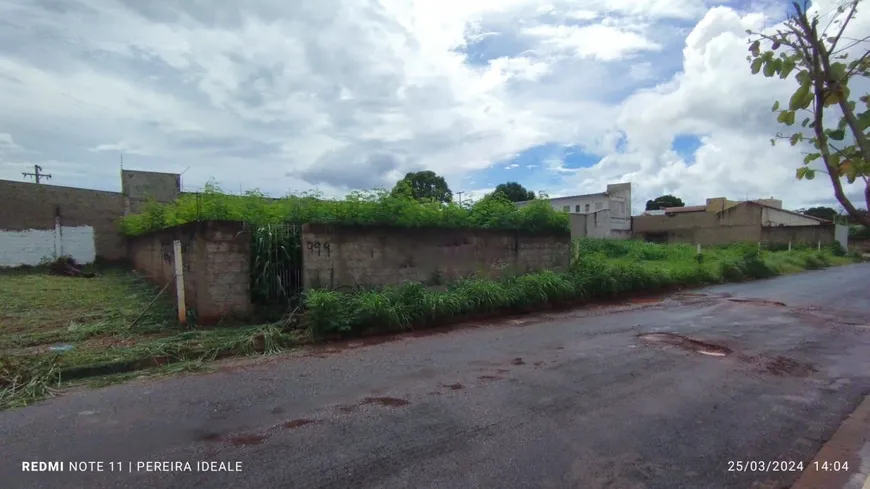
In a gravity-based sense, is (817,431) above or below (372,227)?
below

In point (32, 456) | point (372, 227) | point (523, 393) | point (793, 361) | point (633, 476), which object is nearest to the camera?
point (633, 476)

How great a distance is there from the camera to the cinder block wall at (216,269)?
24.2 feet

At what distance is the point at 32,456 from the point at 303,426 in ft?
6.29

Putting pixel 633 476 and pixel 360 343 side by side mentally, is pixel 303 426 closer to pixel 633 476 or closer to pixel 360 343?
pixel 633 476

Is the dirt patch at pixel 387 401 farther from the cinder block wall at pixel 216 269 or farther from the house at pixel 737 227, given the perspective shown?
the house at pixel 737 227

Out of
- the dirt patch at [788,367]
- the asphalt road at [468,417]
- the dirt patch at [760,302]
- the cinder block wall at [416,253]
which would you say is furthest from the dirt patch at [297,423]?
the dirt patch at [760,302]

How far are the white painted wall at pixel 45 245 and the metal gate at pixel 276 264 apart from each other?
35.7ft

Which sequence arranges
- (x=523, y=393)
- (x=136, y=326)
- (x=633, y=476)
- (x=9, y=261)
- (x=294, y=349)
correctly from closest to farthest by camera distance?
1. (x=633, y=476)
2. (x=523, y=393)
3. (x=294, y=349)
4. (x=136, y=326)
5. (x=9, y=261)

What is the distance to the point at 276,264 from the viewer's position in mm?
8117

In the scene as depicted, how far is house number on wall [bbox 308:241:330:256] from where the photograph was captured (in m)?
8.40

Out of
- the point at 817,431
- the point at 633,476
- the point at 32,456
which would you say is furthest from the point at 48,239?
the point at 817,431

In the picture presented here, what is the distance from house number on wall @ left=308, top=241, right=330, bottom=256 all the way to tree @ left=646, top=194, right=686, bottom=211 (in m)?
70.7

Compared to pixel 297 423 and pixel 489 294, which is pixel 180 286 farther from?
pixel 489 294

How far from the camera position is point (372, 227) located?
30.3ft
